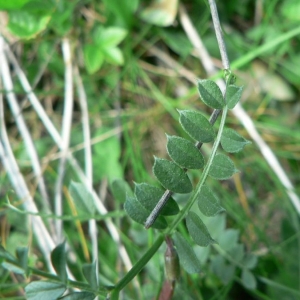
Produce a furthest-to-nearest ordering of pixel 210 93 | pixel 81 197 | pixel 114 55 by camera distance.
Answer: pixel 114 55 < pixel 81 197 < pixel 210 93

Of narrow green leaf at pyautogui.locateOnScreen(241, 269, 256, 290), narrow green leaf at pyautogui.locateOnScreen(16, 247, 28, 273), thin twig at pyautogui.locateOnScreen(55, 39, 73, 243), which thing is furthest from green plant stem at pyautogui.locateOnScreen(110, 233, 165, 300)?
thin twig at pyautogui.locateOnScreen(55, 39, 73, 243)

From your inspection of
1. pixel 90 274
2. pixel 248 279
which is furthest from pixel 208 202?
pixel 248 279

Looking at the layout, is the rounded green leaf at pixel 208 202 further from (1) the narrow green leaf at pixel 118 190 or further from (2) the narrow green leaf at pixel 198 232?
(1) the narrow green leaf at pixel 118 190

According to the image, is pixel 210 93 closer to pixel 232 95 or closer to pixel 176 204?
pixel 232 95

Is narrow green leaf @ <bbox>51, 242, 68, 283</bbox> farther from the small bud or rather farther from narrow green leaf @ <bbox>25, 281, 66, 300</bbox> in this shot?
the small bud

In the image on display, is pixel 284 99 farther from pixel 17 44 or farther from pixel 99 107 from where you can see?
pixel 17 44

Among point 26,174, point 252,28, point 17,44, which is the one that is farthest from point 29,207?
point 252,28
